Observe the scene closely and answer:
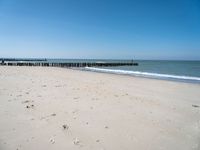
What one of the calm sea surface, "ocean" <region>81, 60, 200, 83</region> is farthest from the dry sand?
the calm sea surface

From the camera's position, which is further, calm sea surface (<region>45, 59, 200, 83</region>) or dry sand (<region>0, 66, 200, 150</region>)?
calm sea surface (<region>45, 59, 200, 83</region>)

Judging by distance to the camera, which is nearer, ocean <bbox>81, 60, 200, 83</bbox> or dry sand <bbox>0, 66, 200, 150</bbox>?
dry sand <bbox>0, 66, 200, 150</bbox>

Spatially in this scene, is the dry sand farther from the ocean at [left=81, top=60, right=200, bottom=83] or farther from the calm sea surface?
the calm sea surface

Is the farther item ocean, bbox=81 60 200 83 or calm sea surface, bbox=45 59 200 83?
calm sea surface, bbox=45 59 200 83

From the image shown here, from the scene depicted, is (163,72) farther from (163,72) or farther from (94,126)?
(94,126)

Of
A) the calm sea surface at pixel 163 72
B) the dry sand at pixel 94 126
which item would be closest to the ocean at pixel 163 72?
the calm sea surface at pixel 163 72

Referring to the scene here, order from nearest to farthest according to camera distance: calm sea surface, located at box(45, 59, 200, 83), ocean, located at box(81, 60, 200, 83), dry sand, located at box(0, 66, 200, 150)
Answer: dry sand, located at box(0, 66, 200, 150)
ocean, located at box(81, 60, 200, 83)
calm sea surface, located at box(45, 59, 200, 83)

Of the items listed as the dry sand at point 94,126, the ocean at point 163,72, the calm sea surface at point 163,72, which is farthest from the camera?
the calm sea surface at point 163,72

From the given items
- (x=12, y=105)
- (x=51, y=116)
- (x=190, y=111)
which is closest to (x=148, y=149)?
(x=51, y=116)

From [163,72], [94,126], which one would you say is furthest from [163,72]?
[94,126]

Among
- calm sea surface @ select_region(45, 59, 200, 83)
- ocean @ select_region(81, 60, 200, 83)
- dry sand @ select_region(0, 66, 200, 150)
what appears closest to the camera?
dry sand @ select_region(0, 66, 200, 150)

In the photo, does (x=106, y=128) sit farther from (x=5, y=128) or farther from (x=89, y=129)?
(x=5, y=128)

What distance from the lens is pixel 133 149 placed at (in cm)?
369

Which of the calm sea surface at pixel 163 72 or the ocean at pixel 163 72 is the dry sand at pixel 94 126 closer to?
the ocean at pixel 163 72
